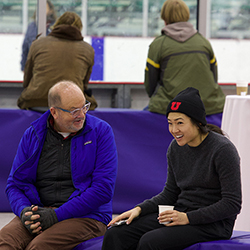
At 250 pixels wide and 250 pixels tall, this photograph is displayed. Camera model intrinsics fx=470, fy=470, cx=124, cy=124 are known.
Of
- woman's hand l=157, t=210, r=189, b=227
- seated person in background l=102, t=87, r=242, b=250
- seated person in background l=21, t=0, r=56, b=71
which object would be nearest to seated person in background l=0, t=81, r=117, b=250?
seated person in background l=102, t=87, r=242, b=250

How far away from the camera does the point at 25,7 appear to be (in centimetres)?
502

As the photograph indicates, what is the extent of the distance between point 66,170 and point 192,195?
75cm

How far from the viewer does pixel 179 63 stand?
3695 millimetres

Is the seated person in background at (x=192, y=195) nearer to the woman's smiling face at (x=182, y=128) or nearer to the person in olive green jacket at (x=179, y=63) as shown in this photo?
the woman's smiling face at (x=182, y=128)

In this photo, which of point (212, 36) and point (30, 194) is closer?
point (30, 194)

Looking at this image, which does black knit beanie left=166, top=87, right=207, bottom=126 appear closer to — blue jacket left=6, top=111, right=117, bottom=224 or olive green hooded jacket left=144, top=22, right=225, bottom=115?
blue jacket left=6, top=111, right=117, bottom=224

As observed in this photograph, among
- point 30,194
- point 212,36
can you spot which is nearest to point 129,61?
point 212,36

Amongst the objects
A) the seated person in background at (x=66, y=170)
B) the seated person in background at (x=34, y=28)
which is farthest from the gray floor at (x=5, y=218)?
the seated person in background at (x=34, y=28)

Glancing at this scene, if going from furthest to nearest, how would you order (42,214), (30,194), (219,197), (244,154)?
(244,154) → (30,194) → (42,214) → (219,197)

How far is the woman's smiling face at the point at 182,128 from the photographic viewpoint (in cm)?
212

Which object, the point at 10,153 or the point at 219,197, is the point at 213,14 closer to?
the point at 10,153

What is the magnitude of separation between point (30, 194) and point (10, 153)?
143 centimetres

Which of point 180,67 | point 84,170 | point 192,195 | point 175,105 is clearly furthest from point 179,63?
point 192,195

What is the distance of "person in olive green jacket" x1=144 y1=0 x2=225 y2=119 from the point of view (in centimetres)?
369
